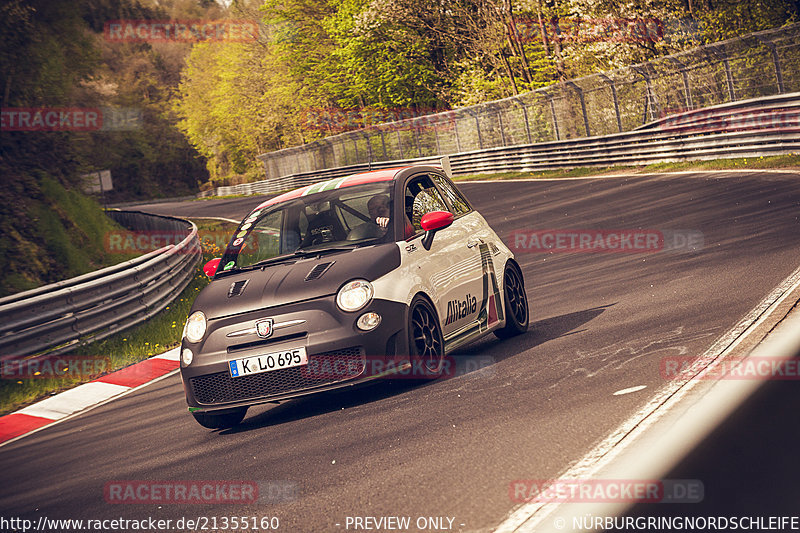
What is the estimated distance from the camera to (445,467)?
5328mm

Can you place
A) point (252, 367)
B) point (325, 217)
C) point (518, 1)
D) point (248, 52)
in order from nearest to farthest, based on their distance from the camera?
point (252, 367) → point (325, 217) → point (518, 1) → point (248, 52)

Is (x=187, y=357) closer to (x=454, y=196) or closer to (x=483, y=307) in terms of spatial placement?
(x=483, y=307)

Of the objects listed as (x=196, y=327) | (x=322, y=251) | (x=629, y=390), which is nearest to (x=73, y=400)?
(x=196, y=327)

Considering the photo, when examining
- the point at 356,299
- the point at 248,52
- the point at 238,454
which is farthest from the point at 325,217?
the point at 248,52

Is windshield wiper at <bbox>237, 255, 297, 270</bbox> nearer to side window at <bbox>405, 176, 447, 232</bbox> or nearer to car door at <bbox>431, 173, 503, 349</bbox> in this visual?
side window at <bbox>405, 176, 447, 232</bbox>

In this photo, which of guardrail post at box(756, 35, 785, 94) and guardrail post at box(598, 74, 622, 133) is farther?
guardrail post at box(598, 74, 622, 133)

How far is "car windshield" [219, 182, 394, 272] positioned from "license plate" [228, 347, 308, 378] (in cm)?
111

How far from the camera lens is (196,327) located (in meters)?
7.50

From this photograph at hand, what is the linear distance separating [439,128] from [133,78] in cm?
7625

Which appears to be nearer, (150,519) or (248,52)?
(150,519)

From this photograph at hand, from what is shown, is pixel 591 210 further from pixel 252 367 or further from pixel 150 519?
pixel 150 519

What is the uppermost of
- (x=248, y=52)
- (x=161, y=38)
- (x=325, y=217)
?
(x=161, y=38)

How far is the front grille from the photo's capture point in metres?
7.05

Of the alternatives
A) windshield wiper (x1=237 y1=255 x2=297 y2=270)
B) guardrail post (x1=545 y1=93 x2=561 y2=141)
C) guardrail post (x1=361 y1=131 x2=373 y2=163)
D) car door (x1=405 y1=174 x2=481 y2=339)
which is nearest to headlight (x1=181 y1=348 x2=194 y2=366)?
windshield wiper (x1=237 y1=255 x2=297 y2=270)
